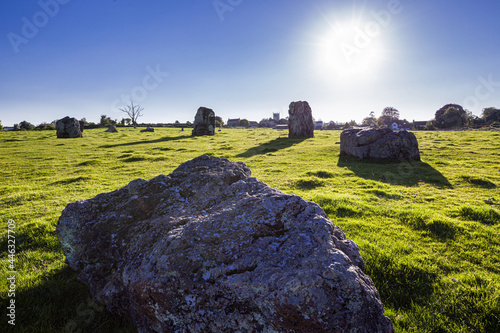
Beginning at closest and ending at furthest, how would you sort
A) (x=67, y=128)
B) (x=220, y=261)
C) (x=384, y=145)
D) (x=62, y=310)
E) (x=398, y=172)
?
(x=220, y=261) < (x=62, y=310) < (x=398, y=172) < (x=384, y=145) < (x=67, y=128)

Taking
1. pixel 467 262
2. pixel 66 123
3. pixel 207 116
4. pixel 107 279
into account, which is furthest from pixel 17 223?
pixel 66 123

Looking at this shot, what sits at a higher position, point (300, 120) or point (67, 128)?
point (300, 120)

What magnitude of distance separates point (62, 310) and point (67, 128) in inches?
1705

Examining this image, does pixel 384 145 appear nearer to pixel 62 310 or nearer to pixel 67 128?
pixel 62 310

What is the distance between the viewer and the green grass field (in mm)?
3852

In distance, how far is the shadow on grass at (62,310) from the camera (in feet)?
11.7

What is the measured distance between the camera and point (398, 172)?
14.0 m

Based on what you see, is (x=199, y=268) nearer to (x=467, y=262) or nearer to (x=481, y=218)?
(x=467, y=262)

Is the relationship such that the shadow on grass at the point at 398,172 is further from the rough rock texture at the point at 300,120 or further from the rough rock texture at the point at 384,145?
the rough rock texture at the point at 300,120

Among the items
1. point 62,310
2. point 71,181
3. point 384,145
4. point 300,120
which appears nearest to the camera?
point 62,310

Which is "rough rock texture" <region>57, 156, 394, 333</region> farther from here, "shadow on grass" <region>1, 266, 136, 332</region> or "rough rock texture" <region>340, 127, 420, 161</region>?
"rough rock texture" <region>340, 127, 420, 161</region>

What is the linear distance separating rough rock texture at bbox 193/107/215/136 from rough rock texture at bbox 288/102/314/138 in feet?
47.4

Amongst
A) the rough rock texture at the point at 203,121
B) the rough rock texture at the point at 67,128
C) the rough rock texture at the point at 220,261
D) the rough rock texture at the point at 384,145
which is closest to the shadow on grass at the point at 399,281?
the rough rock texture at the point at 220,261

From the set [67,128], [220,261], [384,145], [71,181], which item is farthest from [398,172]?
[67,128]
